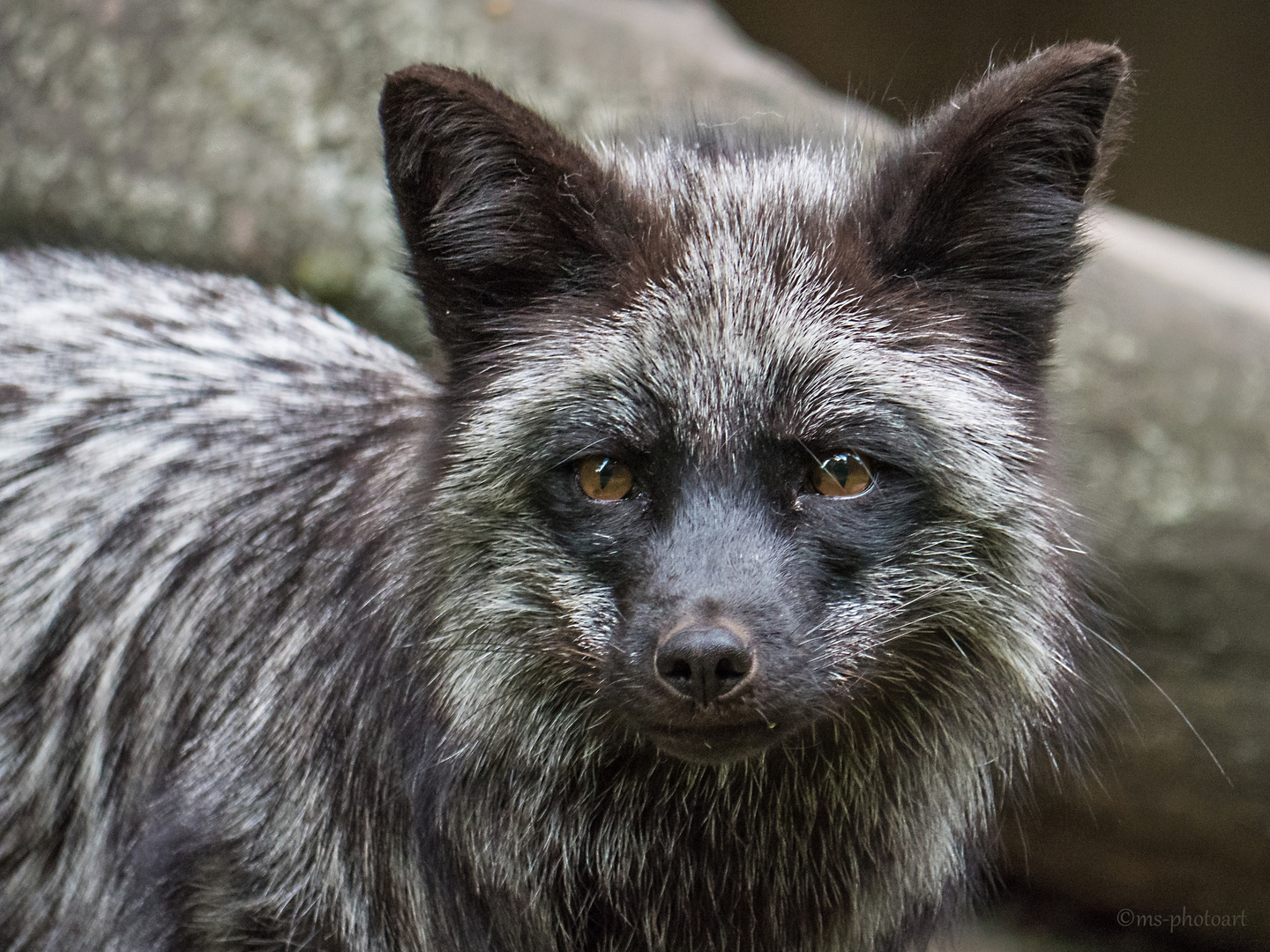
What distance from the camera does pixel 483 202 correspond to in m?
3.23

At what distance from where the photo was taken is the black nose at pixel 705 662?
2.72 metres

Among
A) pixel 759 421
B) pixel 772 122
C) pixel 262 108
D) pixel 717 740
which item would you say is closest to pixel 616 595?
pixel 717 740

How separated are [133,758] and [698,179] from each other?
7.74 feet

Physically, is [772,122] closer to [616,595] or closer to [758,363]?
[758,363]

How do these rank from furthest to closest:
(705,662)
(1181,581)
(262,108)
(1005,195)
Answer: (262,108)
(1181,581)
(1005,195)
(705,662)

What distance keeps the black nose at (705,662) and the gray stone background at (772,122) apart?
331cm

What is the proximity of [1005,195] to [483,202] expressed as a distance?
1273 millimetres

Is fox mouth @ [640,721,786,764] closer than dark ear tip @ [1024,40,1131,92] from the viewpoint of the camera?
Yes

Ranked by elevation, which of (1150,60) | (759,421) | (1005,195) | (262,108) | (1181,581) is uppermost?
(1150,60)

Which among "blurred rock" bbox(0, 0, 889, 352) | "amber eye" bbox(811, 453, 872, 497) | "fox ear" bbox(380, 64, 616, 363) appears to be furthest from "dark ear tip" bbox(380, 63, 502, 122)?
"blurred rock" bbox(0, 0, 889, 352)

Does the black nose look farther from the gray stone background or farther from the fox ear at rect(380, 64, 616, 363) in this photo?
the gray stone background

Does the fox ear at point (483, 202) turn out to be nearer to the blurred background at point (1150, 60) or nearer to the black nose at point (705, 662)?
the black nose at point (705, 662)

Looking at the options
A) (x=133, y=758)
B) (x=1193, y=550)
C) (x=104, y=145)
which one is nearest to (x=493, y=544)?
(x=133, y=758)

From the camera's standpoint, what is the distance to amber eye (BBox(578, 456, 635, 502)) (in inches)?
123
